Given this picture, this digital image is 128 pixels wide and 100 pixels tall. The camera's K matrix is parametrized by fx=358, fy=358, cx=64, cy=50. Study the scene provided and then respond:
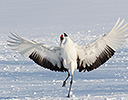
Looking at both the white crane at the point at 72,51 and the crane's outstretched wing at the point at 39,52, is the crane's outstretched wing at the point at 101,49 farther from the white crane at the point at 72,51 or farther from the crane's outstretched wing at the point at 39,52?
the crane's outstretched wing at the point at 39,52

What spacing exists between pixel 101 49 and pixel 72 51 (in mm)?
601

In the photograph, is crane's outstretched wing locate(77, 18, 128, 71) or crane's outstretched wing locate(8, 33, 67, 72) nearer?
crane's outstretched wing locate(77, 18, 128, 71)

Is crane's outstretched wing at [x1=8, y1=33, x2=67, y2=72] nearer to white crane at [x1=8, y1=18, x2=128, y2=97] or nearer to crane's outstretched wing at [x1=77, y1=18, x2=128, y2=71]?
white crane at [x1=8, y1=18, x2=128, y2=97]

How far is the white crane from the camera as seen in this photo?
264 inches

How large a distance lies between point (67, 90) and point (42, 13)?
1270 inches

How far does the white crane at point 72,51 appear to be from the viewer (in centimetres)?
670

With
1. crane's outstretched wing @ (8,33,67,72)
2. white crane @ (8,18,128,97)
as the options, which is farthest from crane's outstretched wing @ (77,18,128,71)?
crane's outstretched wing @ (8,33,67,72)

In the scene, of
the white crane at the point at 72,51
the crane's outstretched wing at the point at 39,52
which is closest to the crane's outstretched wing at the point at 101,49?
the white crane at the point at 72,51

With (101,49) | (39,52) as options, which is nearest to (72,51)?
(101,49)

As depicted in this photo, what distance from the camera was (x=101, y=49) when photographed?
687 centimetres

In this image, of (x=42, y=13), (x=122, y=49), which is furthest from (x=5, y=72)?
(x=42, y=13)

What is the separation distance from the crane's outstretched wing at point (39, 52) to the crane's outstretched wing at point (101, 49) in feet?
1.47

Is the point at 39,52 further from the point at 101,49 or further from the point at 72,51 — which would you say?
the point at 101,49

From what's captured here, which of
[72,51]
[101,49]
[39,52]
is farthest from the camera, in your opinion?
[39,52]
